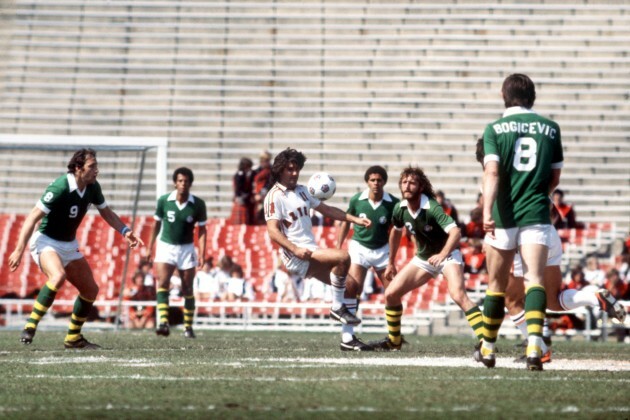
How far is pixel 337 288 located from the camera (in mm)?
Result: 12469

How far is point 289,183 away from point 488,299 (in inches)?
136

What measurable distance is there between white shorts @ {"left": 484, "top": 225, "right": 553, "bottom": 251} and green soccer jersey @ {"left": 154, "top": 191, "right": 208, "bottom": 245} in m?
8.27

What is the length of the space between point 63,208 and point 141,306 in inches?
338

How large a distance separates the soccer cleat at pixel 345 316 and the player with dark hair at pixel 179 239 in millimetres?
4478

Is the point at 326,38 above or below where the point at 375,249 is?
above

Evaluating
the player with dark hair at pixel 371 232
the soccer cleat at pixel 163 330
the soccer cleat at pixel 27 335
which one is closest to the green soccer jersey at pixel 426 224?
the player with dark hair at pixel 371 232

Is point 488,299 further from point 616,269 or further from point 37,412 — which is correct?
point 616,269

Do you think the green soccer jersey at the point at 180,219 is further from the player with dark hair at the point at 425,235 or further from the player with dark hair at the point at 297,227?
the player with dark hair at the point at 425,235

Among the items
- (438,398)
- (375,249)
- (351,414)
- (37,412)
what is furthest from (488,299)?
(375,249)

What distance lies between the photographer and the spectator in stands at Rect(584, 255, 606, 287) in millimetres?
20342

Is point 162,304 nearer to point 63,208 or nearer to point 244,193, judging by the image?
point 63,208

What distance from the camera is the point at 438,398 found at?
7.01 meters

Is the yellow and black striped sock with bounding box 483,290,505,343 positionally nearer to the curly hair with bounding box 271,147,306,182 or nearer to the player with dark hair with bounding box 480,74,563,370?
the player with dark hair with bounding box 480,74,563,370

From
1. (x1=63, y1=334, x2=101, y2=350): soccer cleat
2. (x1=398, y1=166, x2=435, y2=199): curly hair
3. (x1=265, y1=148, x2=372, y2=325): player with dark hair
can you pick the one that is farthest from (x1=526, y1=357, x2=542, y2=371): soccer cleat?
(x1=63, y1=334, x2=101, y2=350): soccer cleat
